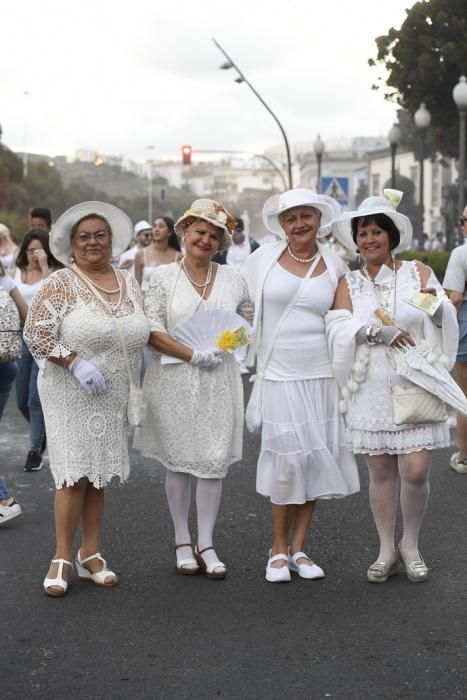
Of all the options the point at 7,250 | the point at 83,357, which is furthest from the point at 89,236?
the point at 7,250

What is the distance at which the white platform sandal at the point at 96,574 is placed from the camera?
611cm

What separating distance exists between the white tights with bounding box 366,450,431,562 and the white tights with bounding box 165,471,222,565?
0.84 metres

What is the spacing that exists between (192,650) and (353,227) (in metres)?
2.33

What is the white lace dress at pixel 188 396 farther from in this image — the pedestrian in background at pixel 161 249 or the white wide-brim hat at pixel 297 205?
the pedestrian in background at pixel 161 249

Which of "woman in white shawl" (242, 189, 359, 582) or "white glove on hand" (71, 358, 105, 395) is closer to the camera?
"white glove on hand" (71, 358, 105, 395)

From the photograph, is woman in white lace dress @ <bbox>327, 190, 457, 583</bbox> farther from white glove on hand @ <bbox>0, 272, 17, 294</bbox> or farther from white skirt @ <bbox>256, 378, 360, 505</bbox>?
white glove on hand @ <bbox>0, 272, 17, 294</bbox>

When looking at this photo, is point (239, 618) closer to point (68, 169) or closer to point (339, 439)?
point (339, 439)

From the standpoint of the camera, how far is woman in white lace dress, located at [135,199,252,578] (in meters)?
6.26

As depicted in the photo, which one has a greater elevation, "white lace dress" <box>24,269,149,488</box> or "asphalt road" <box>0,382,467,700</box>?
"white lace dress" <box>24,269,149,488</box>

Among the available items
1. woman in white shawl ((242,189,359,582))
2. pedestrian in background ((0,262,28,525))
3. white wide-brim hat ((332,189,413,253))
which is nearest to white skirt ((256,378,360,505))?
woman in white shawl ((242,189,359,582))

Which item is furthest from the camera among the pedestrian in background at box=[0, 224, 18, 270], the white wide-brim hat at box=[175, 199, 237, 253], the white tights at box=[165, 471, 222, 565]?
the pedestrian in background at box=[0, 224, 18, 270]

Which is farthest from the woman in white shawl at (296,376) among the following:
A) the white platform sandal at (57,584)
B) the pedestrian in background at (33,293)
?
the pedestrian in background at (33,293)

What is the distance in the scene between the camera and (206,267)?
21.0 ft

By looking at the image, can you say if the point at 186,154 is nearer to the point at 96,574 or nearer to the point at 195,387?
the point at 195,387
